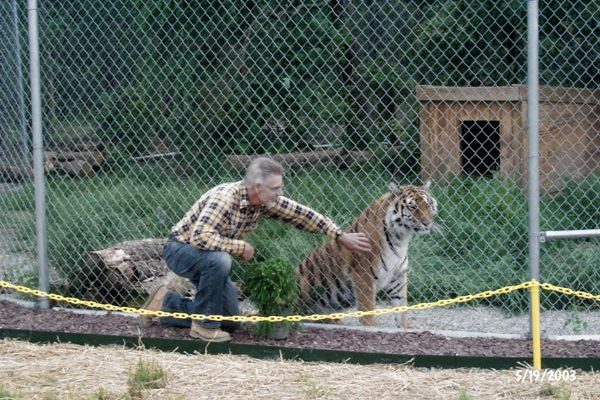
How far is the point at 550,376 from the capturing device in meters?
5.03

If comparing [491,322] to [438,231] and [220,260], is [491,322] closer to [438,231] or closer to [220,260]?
[438,231]

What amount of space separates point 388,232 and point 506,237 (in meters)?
1.60

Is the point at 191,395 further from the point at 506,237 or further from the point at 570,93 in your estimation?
the point at 570,93

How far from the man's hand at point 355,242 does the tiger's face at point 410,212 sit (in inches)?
20.9

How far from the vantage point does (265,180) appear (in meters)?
5.53

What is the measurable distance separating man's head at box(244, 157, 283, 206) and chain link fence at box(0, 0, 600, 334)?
170 centimetres

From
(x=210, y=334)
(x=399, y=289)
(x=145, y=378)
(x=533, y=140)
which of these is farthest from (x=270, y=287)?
(x=533, y=140)

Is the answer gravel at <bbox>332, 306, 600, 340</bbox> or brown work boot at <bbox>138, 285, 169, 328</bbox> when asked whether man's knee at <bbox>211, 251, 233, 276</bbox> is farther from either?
gravel at <bbox>332, 306, 600, 340</bbox>

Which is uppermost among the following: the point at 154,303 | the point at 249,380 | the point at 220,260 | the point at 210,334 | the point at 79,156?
the point at 79,156

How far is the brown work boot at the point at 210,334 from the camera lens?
5730 millimetres

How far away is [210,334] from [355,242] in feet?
3.56

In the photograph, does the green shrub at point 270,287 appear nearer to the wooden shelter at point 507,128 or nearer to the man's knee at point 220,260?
the man's knee at point 220,260

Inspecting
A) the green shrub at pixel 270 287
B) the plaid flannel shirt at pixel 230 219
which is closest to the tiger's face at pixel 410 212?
the plaid flannel shirt at pixel 230 219
